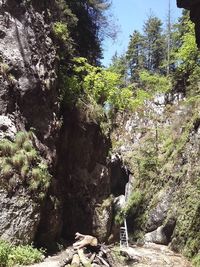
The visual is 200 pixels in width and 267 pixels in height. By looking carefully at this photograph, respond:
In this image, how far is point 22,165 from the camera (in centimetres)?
1338

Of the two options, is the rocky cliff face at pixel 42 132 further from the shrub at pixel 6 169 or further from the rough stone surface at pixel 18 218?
the shrub at pixel 6 169

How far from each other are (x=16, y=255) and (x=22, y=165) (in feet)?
10.9

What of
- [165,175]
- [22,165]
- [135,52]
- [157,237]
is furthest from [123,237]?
[135,52]

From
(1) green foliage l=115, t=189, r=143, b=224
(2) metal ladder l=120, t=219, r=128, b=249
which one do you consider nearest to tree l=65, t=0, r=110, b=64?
(1) green foliage l=115, t=189, r=143, b=224

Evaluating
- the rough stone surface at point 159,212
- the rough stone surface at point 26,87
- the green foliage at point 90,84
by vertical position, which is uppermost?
the green foliage at point 90,84

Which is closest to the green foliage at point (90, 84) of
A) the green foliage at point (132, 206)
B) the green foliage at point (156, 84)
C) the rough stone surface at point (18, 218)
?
the green foliage at point (132, 206)

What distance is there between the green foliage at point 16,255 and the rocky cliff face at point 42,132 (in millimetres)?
434

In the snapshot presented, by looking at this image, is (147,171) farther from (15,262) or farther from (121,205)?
(15,262)

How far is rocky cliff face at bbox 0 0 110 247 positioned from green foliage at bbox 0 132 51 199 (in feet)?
0.51

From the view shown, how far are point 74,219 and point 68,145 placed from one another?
3.77m

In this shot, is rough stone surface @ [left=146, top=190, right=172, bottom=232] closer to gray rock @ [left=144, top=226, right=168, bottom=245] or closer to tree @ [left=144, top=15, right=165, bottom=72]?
gray rock @ [left=144, top=226, right=168, bottom=245]

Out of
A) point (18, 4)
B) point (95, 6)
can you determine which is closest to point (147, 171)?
point (95, 6)

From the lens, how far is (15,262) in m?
11.0

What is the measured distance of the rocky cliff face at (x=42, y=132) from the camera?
12984 mm
